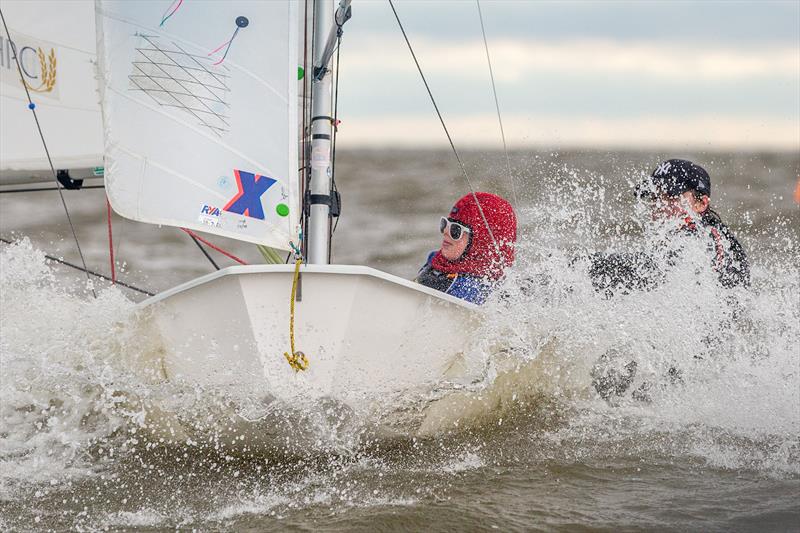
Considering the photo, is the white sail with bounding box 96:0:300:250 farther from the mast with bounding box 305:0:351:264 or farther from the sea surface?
the sea surface

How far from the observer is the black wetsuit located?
193 inches

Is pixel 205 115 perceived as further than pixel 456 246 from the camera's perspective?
No

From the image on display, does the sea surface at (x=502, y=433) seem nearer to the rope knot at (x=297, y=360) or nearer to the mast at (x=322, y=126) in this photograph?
the rope knot at (x=297, y=360)

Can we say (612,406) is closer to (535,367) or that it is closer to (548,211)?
(535,367)

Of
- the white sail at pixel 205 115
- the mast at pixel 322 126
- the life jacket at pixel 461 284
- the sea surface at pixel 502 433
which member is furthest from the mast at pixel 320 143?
the sea surface at pixel 502 433

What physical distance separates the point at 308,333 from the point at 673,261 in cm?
211

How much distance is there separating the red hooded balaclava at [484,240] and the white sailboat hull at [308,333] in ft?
3.20

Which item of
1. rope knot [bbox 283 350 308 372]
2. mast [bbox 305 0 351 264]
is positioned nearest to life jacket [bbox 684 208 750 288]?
mast [bbox 305 0 351 264]

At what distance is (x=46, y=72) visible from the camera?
18.6 ft

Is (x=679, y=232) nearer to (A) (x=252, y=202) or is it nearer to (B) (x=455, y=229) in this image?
(B) (x=455, y=229)

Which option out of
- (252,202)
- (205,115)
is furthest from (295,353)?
(205,115)

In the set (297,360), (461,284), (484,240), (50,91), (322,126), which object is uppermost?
(50,91)

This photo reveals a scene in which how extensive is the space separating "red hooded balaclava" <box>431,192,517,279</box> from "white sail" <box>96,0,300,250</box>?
113 centimetres

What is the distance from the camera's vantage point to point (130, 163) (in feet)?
14.1
